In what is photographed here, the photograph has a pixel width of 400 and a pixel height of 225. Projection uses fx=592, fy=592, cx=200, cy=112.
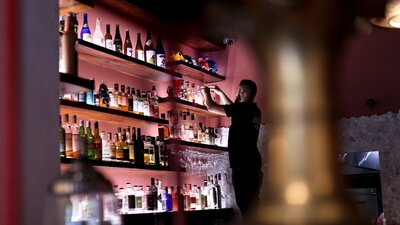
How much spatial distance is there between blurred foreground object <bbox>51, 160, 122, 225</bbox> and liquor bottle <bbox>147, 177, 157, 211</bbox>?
348cm

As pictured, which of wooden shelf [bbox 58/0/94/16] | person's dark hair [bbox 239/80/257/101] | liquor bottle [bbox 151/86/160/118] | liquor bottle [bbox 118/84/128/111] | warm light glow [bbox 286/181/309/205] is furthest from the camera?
liquor bottle [bbox 151/86/160/118]

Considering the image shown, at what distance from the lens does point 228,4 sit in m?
0.27

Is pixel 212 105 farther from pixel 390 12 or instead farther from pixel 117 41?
pixel 390 12

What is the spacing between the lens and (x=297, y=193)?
0.81ft

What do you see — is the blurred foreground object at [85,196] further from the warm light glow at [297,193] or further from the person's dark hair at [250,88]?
the person's dark hair at [250,88]

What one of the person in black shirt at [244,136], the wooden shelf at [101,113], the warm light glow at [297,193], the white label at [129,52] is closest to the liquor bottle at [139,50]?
the white label at [129,52]

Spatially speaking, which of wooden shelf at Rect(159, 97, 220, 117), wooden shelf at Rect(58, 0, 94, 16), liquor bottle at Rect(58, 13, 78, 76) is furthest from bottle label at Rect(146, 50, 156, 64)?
liquor bottle at Rect(58, 13, 78, 76)

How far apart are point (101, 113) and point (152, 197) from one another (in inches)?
30.5

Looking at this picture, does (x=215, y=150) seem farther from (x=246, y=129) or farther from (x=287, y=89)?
(x=287, y=89)

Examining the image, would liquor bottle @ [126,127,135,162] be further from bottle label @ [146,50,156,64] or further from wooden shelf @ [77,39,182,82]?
bottle label @ [146,50,156,64]

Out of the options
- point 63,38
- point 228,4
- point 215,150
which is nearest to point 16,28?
point 63,38

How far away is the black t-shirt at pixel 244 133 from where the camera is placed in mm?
3443

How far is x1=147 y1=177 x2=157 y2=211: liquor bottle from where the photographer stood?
3.86 meters

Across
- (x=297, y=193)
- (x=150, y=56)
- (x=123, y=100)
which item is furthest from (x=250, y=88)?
(x=297, y=193)
